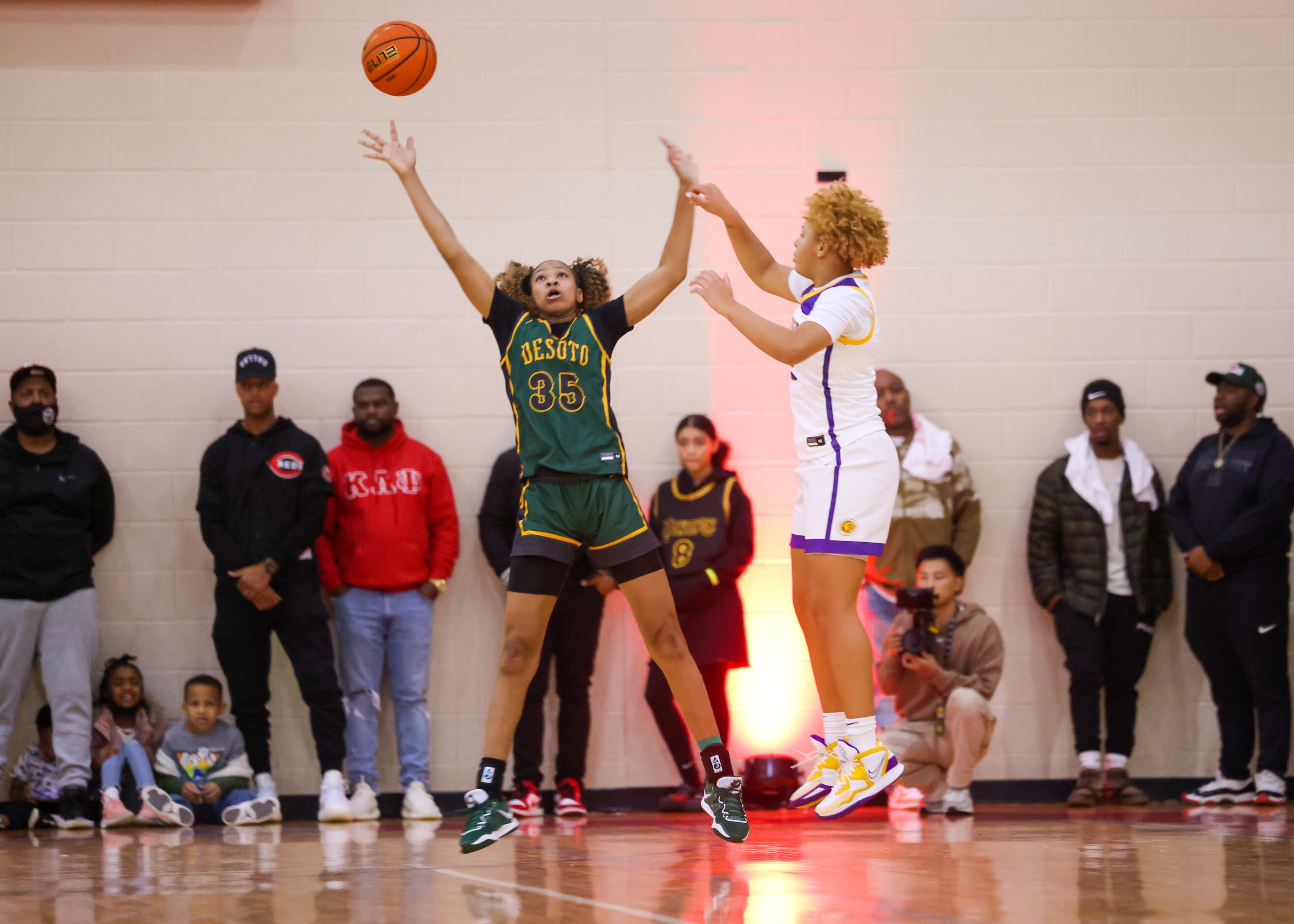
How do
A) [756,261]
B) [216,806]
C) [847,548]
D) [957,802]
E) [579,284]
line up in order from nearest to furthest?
[847,548] → [579,284] → [756,261] → [957,802] → [216,806]

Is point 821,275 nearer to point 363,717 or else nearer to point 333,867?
point 333,867

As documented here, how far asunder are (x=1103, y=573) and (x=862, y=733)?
2.97 m

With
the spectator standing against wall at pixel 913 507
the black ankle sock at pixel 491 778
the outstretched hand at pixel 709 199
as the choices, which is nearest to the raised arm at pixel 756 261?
the outstretched hand at pixel 709 199

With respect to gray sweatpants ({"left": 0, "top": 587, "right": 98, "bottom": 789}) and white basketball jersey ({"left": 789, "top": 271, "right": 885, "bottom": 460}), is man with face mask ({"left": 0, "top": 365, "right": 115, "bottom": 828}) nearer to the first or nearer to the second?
gray sweatpants ({"left": 0, "top": 587, "right": 98, "bottom": 789})

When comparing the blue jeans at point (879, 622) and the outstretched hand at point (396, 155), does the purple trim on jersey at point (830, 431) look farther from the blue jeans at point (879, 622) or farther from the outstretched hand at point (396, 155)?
the blue jeans at point (879, 622)

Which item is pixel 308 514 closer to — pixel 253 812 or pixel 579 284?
pixel 253 812

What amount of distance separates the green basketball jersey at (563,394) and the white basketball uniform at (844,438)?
0.61 metres

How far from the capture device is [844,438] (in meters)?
4.29

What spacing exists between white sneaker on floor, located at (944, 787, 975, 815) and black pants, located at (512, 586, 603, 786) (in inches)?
69.5

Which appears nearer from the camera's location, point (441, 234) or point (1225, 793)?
point (441, 234)

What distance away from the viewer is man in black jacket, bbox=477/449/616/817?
6.62 metres

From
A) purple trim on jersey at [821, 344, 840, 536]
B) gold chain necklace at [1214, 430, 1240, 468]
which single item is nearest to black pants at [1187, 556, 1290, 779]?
gold chain necklace at [1214, 430, 1240, 468]

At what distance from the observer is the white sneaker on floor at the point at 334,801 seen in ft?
20.8

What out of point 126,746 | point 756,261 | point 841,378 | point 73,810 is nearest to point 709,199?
point 756,261
